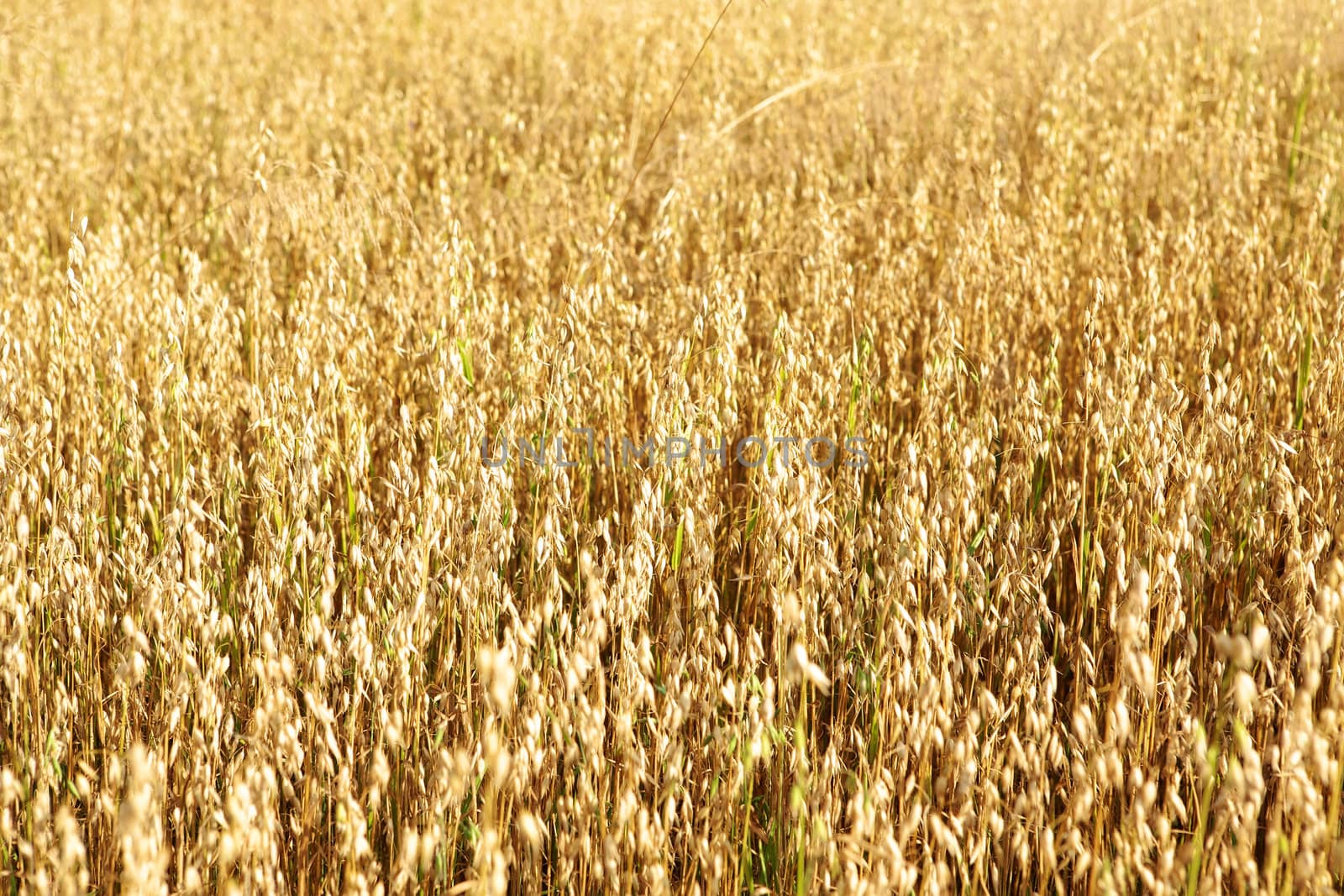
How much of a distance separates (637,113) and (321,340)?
2132 mm

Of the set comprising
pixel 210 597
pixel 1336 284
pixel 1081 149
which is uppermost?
pixel 1081 149

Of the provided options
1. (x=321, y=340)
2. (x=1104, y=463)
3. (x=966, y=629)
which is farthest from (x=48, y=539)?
(x=1104, y=463)

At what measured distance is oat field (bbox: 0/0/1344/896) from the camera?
1.41 m

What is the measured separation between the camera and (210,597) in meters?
1.68

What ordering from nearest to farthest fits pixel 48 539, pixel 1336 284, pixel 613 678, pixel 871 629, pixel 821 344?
1. pixel 613 678
2. pixel 48 539
3. pixel 871 629
4. pixel 821 344
5. pixel 1336 284

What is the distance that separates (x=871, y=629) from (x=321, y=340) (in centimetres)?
138

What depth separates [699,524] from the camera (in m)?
1.87

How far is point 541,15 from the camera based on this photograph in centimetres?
611

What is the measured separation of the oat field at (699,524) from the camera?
4.61 feet

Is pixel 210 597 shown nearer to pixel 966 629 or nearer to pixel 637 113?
→ pixel 966 629

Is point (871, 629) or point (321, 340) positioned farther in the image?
point (321, 340)

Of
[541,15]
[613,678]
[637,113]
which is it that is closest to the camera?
[613,678]

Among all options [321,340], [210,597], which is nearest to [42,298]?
[321,340]

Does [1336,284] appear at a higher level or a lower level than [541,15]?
lower
